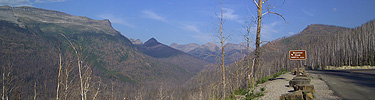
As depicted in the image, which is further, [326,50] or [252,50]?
[326,50]

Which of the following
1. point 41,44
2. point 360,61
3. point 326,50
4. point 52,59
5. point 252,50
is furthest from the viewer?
point 41,44

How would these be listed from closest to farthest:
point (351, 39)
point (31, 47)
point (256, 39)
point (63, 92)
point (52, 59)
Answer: point (63, 92), point (256, 39), point (351, 39), point (52, 59), point (31, 47)

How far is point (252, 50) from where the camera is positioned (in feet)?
52.4

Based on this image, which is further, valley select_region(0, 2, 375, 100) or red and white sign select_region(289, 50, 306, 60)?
red and white sign select_region(289, 50, 306, 60)

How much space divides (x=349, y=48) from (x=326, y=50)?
1202 centimetres

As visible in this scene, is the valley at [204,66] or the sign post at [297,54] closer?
the valley at [204,66]

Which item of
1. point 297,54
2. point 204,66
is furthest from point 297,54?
point 204,66

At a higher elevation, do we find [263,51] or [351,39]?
[351,39]

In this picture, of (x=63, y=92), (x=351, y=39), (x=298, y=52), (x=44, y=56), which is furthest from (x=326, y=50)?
(x=44, y=56)

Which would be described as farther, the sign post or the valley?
the sign post

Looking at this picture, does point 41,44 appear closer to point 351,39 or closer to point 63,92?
point 351,39

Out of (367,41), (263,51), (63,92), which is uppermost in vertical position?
(367,41)

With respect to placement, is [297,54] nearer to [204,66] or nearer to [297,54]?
[297,54]

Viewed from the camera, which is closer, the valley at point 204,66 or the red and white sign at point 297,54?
the valley at point 204,66
